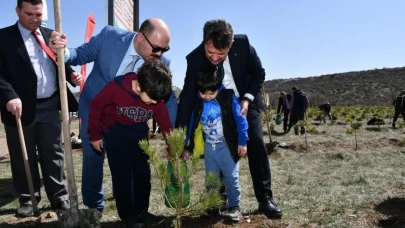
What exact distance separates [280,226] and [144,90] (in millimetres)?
1462

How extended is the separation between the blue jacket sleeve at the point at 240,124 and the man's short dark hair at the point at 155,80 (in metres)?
0.72

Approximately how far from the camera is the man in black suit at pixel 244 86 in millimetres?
2879

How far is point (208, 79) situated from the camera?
9.20ft

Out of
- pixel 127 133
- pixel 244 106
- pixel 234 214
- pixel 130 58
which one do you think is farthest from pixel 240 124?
pixel 130 58

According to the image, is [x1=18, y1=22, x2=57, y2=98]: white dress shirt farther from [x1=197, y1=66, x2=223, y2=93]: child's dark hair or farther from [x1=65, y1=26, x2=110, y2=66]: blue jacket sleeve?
[x1=197, y1=66, x2=223, y2=93]: child's dark hair

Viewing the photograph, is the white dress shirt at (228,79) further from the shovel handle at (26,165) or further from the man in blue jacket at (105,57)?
the shovel handle at (26,165)

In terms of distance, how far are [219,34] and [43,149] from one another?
1.80 meters

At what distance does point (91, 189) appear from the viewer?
9.73ft

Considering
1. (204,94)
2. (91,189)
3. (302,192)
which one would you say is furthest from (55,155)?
(302,192)

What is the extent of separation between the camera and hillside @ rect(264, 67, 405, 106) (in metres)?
43.8

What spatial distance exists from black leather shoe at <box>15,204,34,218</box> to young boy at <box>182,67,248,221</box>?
4.58 ft

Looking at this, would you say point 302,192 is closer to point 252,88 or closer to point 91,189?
point 252,88

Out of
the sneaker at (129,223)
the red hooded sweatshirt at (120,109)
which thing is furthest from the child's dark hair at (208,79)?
the sneaker at (129,223)

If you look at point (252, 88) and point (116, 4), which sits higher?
point (116, 4)
